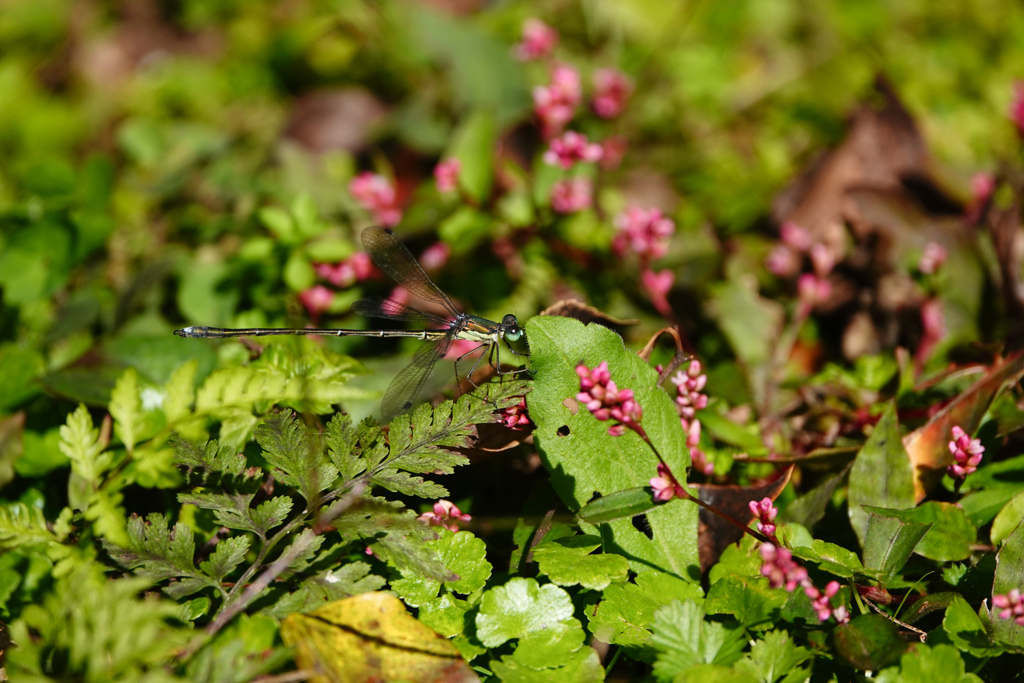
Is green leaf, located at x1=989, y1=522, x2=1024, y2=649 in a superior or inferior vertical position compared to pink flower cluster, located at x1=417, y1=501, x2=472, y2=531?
superior

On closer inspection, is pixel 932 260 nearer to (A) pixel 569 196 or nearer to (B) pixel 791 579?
(A) pixel 569 196

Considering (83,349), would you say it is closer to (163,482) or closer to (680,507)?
(163,482)

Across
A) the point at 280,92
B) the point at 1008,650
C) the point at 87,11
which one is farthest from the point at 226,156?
the point at 1008,650

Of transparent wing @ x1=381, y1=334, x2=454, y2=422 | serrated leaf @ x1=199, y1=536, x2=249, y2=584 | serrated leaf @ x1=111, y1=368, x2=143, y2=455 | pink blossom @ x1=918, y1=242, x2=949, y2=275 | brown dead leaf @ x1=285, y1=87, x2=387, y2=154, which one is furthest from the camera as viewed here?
brown dead leaf @ x1=285, y1=87, x2=387, y2=154

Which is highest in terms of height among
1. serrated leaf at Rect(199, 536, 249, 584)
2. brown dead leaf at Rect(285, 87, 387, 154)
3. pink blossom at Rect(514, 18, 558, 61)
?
pink blossom at Rect(514, 18, 558, 61)

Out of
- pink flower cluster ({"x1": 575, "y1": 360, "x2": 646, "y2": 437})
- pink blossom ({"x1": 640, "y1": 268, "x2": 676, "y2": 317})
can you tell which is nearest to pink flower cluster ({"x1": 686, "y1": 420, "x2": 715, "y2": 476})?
pink flower cluster ({"x1": 575, "y1": 360, "x2": 646, "y2": 437})

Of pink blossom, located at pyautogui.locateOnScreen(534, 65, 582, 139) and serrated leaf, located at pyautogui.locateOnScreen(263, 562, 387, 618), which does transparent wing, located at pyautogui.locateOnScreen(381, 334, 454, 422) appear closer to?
serrated leaf, located at pyautogui.locateOnScreen(263, 562, 387, 618)

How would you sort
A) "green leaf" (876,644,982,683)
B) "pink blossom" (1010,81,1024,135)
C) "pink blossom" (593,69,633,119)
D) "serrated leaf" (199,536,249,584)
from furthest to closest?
"pink blossom" (593,69,633,119), "pink blossom" (1010,81,1024,135), "serrated leaf" (199,536,249,584), "green leaf" (876,644,982,683)

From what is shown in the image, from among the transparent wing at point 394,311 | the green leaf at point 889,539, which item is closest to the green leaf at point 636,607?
the green leaf at point 889,539
